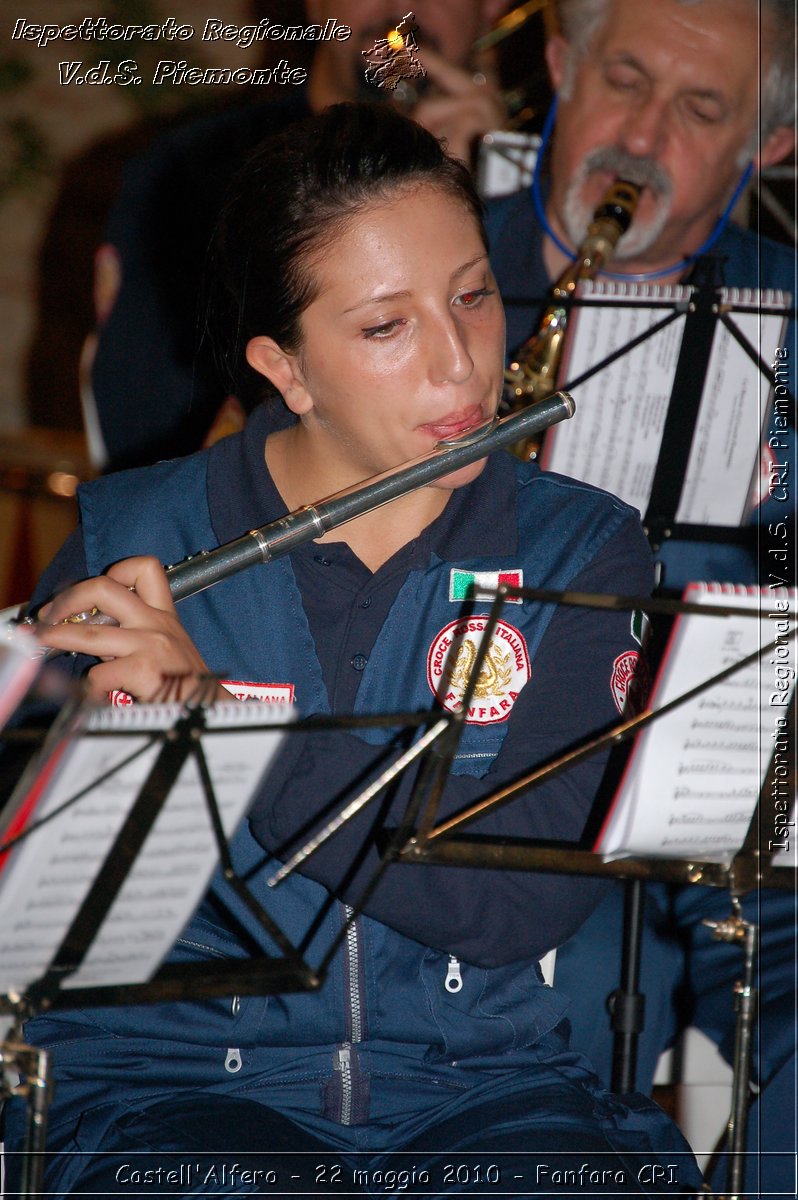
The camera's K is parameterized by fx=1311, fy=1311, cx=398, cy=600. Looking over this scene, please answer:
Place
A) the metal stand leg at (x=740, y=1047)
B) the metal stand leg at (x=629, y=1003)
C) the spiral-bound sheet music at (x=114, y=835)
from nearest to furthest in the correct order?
the spiral-bound sheet music at (x=114, y=835) < the metal stand leg at (x=740, y=1047) < the metal stand leg at (x=629, y=1003)

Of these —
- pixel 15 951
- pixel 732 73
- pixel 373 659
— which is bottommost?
pixel 15 951

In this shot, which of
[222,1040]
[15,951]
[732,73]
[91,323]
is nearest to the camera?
[15,951]

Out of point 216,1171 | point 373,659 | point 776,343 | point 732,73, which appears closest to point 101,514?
point 373,659

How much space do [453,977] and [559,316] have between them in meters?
1.15

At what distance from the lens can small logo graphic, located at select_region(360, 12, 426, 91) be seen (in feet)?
5.71

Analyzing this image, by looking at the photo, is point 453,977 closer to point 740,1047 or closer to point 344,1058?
point 344,1058

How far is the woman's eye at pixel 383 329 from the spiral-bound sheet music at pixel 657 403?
0.33m

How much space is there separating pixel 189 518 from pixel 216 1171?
0.62 m

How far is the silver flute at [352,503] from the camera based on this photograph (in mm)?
1182

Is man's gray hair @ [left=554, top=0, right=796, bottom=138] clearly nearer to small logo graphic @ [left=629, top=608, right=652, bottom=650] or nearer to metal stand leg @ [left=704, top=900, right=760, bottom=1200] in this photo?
small logo graphic @ [left=629, top=608, right=652, bottom=650]

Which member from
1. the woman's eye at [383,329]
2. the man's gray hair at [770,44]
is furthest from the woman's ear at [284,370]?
the man's gray hair at [770,44]

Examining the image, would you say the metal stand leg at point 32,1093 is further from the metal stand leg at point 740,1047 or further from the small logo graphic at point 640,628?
the small logo graphic at point 640,628

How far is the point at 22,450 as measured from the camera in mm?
3275

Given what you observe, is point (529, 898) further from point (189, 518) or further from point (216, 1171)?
point (189, 518)
